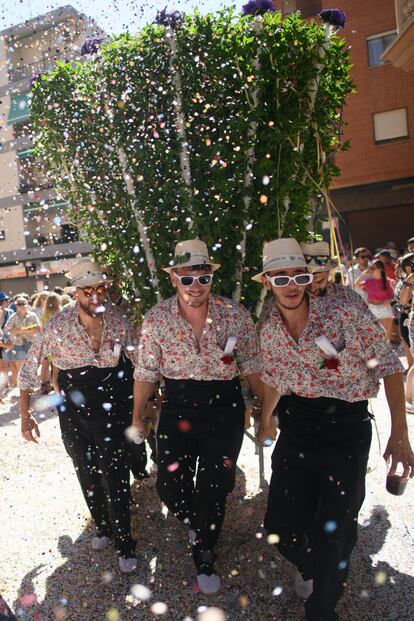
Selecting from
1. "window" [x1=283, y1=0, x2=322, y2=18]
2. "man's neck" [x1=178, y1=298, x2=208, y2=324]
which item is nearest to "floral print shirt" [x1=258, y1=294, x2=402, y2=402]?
"man's neck" [x1=178, y1=298, x2=208, y2=324]

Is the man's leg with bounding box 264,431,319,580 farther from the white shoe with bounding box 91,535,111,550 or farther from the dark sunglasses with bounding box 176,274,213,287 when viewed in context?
the white shoe with bounding box 91,535,111,550

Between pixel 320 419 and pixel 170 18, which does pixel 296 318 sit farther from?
pixel 170 18

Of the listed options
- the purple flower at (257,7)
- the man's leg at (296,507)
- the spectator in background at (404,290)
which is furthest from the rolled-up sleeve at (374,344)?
the spectator in background at (404,290)

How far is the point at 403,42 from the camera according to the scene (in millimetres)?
5930

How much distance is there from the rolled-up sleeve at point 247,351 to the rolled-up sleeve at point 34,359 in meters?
1.31

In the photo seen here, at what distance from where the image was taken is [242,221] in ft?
13.0

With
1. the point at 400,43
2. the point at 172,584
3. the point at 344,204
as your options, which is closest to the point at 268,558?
the point at 172,584

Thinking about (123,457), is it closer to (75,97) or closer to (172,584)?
(172,584)

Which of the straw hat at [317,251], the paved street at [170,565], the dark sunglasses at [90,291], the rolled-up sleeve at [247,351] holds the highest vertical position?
the straw hat at [317,251]

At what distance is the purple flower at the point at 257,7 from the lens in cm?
379

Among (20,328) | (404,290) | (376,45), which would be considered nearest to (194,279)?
(404,290)

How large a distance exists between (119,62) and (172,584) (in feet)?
11.0

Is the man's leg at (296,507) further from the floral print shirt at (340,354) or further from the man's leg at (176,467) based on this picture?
the man's leg at (176,467)

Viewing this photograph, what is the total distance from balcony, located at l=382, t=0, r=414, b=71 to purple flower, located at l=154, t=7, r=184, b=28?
2.85m
